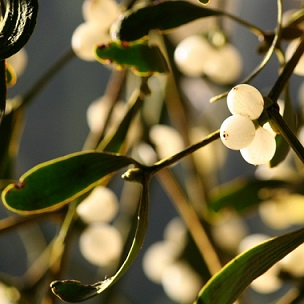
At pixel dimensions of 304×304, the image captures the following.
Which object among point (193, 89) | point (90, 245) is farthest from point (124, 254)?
point (193, 89)

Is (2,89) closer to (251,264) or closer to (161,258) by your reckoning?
(251,264)

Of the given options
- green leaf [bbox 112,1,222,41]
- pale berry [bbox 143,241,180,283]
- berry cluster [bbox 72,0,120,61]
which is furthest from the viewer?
pale berry [bbox 143,241,180,283]

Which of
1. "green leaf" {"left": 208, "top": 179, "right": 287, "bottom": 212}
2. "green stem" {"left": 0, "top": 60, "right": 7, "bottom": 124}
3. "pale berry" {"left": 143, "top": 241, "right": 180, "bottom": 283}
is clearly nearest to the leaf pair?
"green stem" {"left": 0, "top": 60, "right": 7, "bottom": 124}

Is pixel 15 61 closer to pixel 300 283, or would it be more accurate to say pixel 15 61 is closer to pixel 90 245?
pixel 90 245

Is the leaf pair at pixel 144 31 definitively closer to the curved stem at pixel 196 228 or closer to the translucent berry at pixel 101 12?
the translucent berry at pixel 101 12

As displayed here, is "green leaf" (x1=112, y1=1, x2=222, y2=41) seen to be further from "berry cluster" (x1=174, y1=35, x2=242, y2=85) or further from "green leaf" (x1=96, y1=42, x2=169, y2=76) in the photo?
"berry cluster" (x1=174, y1=35, x2=242, y2=85)
